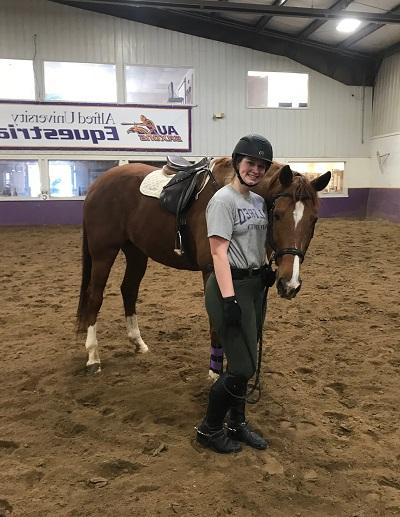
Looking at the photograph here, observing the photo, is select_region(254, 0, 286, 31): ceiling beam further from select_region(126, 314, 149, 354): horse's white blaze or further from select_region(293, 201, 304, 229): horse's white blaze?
select_region(293, 201, 304, 229): horse's white blaze

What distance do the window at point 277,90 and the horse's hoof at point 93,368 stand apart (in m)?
12.6

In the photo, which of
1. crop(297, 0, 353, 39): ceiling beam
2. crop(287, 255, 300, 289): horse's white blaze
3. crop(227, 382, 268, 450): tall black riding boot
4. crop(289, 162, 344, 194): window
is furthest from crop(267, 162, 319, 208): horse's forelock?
crop(289, 162, 344, 194): window

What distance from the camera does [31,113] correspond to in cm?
1265

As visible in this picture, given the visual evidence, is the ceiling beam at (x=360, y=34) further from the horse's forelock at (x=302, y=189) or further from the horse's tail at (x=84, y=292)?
the horse's forelock at (x=302, y=189)

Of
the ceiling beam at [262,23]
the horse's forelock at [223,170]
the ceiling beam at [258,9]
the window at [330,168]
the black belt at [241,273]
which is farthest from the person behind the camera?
the window at [330,168]

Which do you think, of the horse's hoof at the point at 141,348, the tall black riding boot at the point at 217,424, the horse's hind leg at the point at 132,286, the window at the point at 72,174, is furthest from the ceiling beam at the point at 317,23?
the tall black riding boot at the point at 217,424

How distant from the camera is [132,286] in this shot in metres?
3.81

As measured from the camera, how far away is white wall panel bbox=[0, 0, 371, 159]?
1269 centimetres

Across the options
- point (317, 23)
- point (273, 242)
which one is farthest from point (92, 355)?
point (317, 23)

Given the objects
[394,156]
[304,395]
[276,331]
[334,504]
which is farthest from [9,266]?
[394,156]

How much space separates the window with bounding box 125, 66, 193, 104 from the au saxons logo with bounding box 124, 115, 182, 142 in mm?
1121

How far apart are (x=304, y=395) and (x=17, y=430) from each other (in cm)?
178

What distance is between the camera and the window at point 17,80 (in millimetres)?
12727

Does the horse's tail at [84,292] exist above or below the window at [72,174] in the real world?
below
